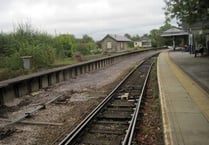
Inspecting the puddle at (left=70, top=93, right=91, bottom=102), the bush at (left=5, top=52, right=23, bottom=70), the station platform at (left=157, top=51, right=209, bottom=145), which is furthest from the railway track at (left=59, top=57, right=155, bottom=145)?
the bush at (left=5, top=52, right=23, bottom=70)

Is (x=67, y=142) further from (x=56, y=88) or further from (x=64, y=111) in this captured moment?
(x=56, y=88)

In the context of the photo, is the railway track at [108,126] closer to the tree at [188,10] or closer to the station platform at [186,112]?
the station platform at [186,112]

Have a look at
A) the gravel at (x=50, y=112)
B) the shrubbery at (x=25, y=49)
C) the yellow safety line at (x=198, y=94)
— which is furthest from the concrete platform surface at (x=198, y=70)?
the shrubbery at (x=25, y=49)

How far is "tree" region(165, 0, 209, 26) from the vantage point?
24.9 metres

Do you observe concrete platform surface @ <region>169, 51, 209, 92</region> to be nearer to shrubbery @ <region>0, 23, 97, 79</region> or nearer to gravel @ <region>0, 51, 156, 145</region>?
gravel @ <region>0, 51, 156, 145</region>

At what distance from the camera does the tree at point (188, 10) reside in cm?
2489

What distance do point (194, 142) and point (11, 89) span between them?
998 centimetres

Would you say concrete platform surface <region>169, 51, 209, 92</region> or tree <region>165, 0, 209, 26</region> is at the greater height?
tree <region>165, 0, 209, 26</region>

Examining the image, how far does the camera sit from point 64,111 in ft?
38.6

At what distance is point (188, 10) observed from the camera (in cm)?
2673

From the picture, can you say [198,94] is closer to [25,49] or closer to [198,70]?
[198,70]

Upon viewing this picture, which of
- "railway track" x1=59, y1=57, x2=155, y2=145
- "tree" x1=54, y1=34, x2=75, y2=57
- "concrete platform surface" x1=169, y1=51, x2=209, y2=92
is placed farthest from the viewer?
"tree" x1=54, y1=34, x2=75, y2=57

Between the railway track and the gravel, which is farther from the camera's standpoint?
the gravel

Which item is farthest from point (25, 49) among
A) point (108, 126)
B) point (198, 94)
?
point (108, 126)
